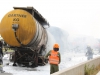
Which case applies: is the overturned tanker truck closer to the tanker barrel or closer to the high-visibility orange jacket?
the tanker barrel

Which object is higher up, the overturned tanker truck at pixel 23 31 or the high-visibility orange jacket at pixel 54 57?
the overturned tanker truck at pixel 23 31

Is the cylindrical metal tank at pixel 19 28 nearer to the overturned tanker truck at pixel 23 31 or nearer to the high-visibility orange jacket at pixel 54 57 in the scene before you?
the overturned tanker truck at pixel 23 31

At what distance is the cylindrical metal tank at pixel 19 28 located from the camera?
12.4m

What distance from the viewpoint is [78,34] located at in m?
36.7

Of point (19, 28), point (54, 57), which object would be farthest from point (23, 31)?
point (54, 57)

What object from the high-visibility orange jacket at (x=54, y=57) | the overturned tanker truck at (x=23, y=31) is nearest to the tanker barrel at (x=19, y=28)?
the overturned tanker truck at (x=23, y=31)

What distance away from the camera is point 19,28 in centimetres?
1241

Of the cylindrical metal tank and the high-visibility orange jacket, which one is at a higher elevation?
the cylindrical metal tank

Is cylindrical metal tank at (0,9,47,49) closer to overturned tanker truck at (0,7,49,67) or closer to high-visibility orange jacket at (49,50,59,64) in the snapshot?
overturned tanker truck at (0,7,49,67)

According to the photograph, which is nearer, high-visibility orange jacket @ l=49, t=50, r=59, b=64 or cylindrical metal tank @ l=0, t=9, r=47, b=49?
high-visibility orange jacket @ l=49, t=50, r=59, b=64

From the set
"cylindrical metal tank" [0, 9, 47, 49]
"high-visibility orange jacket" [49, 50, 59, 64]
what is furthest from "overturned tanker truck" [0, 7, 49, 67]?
"high-visibility orange jacket" [49, 50, 59, 64]

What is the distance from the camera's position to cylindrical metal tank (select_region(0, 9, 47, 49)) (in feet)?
40.7

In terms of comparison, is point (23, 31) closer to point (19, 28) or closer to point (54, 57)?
point (19, 28)

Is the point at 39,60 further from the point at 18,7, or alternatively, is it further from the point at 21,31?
the point at 18,7
